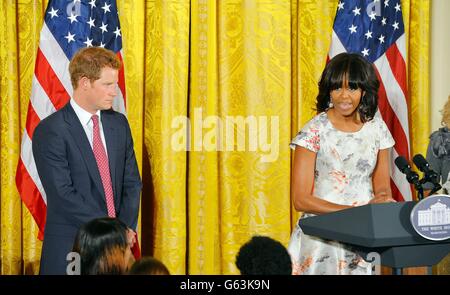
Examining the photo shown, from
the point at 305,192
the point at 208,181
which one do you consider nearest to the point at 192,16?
the point at 208,181

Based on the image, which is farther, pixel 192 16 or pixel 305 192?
pixel 192 16

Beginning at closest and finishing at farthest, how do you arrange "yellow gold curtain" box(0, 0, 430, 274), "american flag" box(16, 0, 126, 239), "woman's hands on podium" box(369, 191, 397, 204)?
1. "woman's hands on podium" box(369, 191, 397, 204)
2. "american flag" box(16, 0, 126, 239)
3. "yellow gold curtain" box(0, 0, 430, 274)

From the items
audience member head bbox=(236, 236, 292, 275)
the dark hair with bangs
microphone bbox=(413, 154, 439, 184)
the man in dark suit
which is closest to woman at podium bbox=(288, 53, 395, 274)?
the dark hair with bangs

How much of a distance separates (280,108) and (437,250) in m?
2.28

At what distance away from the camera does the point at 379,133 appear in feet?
10.9

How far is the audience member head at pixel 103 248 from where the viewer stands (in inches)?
99.7

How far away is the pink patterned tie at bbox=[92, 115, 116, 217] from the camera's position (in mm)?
3645

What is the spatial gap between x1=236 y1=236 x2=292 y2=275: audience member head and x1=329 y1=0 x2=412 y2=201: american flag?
2.52 metres

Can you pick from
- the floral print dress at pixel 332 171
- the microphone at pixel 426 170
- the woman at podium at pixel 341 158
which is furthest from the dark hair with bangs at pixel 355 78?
the microphone at pixel 426 170

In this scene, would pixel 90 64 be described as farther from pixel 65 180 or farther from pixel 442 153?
pixel 442 153

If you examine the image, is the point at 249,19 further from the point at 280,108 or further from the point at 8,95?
the point at 8,95

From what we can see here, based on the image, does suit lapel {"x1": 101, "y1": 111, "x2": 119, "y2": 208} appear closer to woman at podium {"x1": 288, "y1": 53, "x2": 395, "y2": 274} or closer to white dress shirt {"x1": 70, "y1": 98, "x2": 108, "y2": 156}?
white dress shirt {"x1": 70, "y1": 98, "x2": 108, "y2": 156}
